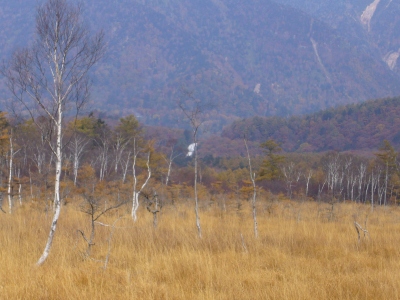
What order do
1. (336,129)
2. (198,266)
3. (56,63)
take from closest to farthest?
(198,266), (56,63), (336,129)

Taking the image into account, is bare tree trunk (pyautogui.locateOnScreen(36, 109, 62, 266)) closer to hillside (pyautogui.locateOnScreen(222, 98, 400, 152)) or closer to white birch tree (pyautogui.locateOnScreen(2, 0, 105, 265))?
white birch tree (pyautogui.locateOnScreen(2, 0, 105, 265))

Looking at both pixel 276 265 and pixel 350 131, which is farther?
pixel 350 131

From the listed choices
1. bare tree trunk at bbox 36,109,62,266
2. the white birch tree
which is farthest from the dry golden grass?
the white birch tree

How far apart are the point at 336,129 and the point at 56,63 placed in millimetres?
111568

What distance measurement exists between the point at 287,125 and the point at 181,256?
116 meters

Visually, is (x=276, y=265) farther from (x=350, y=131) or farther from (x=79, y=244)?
(x=350, y=131)

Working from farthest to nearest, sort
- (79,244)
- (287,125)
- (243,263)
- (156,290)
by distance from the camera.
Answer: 1. (287,125)
2. (79,244)
3. (243,263)
4. (156,290)

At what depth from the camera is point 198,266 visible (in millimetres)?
5062

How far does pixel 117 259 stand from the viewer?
5.69 meters

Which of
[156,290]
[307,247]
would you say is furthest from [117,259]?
[307,247]

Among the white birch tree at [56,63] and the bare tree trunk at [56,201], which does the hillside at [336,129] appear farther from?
the bare tree trunk at [56,201]

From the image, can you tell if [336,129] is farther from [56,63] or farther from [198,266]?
[56,63]

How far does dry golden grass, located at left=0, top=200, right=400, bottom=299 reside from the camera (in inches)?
161

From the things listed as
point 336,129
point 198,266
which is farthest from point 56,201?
point 336,129
